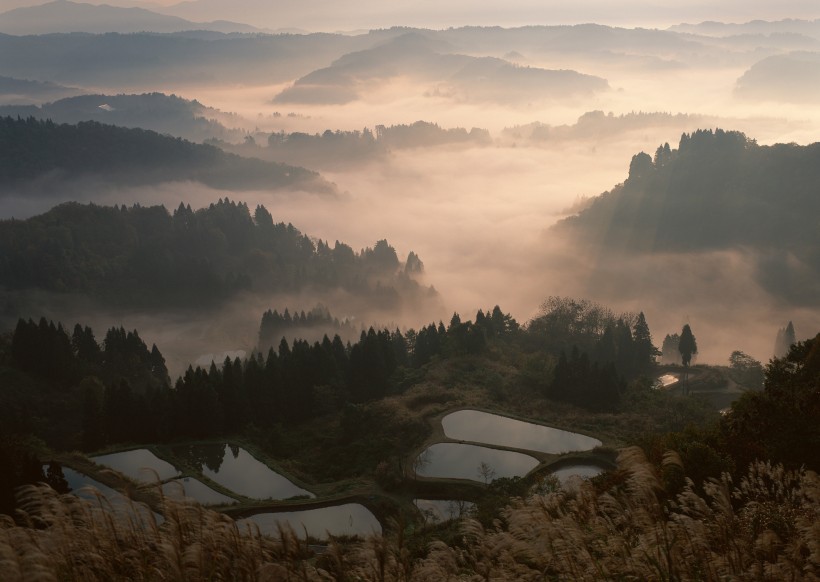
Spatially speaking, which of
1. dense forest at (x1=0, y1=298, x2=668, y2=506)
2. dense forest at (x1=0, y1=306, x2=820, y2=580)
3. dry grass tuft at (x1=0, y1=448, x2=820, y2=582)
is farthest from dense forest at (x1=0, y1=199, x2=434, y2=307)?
dry grass tuft at (x1=0, y1=448, x2=820, y2=582)

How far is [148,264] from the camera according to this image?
180 m

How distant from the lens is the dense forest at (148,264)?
16612cm

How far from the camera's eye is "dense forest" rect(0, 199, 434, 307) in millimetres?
166125

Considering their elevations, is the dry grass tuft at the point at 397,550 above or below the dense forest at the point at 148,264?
below

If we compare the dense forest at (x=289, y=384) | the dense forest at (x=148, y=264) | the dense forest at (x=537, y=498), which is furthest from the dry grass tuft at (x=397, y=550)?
the dense forest at (x=148, y=264)

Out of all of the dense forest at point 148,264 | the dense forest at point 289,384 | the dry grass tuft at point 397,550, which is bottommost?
the dense forest at point 289,384

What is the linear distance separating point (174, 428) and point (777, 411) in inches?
1594

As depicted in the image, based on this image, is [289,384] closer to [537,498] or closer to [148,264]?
[537,498]

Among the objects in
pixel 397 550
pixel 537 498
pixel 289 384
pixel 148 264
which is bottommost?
pixel 289 384

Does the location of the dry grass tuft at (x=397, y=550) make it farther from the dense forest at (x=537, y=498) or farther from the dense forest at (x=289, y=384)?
the dense forest at (x=289, y=384)

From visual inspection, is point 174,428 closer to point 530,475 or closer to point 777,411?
point 530,475

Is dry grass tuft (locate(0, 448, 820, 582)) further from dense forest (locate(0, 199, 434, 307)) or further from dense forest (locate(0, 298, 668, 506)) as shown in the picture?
dense forest (locate(0, 199, 434, 307))

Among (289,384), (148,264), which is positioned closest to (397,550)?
(289,384)

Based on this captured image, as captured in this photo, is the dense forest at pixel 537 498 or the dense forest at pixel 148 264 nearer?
the dense forest at pixel 537 498
